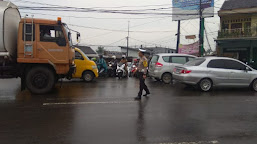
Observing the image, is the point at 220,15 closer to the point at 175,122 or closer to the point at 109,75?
the point at 109,75

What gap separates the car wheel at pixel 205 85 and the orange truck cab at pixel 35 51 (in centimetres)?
557

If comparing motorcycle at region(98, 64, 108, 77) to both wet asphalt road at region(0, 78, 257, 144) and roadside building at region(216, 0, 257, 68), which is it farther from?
roadside building at region(216, 0, 257, 68)

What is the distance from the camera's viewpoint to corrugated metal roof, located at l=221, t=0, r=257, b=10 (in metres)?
21.9

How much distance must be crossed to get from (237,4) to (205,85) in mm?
17752

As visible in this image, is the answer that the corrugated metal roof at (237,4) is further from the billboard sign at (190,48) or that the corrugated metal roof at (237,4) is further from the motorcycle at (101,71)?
the motorcycle at (101,71)

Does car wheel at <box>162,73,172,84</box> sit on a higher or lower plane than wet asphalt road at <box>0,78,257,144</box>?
higher

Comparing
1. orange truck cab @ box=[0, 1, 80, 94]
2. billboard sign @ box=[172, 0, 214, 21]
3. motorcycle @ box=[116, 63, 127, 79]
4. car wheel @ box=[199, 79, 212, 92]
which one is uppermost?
→ billboard sign @ box=[172, 0, 214, 21]

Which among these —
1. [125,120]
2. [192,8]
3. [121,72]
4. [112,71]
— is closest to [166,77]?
[121,72]

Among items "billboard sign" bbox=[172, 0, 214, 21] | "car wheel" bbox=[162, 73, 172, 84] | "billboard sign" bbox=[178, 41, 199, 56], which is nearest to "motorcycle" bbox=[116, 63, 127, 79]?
"car wheel" bbox=[162, 73, 172, 84]

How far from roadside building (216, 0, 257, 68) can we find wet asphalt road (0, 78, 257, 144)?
53.6 ft

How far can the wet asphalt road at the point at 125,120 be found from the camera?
411 centimetres

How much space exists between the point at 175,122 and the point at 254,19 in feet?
69.7

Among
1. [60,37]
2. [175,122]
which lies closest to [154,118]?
[175,122]

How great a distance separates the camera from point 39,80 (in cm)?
805
